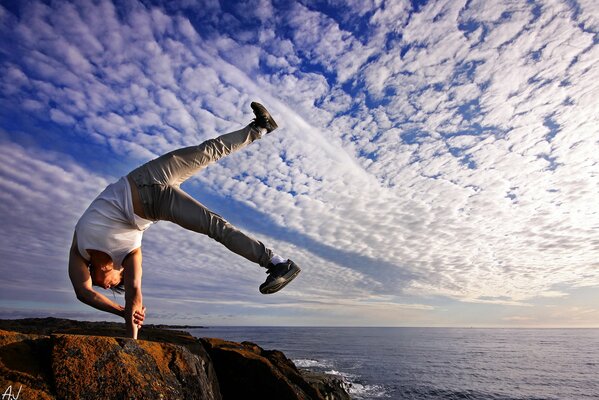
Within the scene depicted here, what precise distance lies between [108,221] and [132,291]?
875 millimetres

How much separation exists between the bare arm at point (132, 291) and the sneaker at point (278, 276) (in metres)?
1.44

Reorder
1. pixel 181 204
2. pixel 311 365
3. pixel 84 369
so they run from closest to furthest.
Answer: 1. pixel 84 369
2. pixel 181 204
3. pixel 311 365

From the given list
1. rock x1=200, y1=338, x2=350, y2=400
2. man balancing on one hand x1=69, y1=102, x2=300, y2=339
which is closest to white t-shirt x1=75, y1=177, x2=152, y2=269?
man balancing on one hand x1=69, y1=102, x2=300, y2=339

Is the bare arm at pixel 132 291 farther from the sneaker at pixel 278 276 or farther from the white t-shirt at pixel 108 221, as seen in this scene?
the sneaker at pixel 278 276

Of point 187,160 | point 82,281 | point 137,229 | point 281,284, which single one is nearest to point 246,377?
point 281,284

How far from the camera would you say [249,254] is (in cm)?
390

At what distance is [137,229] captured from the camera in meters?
3.98

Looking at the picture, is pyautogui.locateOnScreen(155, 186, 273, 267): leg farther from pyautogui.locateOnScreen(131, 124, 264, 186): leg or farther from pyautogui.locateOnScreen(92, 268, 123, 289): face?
pyautogui.locateOnScreen(92, 268, 123, 289): face

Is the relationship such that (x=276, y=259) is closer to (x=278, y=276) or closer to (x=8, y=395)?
(x=278, y=276)

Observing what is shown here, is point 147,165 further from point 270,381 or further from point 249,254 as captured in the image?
point 270,381

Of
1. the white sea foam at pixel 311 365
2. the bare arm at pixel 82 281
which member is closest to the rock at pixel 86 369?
the bare arm at pixel 82 281

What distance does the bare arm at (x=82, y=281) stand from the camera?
3.90 metres

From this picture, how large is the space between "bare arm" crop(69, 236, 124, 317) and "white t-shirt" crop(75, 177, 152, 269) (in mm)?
127

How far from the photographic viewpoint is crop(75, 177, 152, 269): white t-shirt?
12.1 feet
